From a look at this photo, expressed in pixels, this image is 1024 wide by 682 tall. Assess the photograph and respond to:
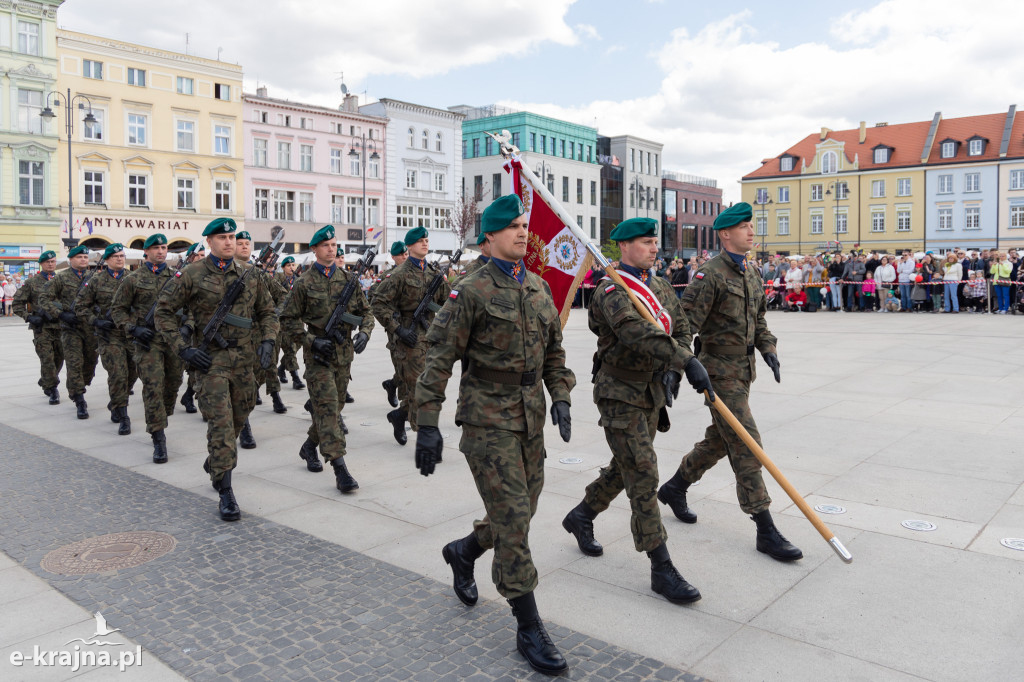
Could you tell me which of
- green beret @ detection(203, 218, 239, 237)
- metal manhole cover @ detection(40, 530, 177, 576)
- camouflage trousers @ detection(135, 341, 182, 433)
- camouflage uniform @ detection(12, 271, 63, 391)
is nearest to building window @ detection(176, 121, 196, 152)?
camouflage uniform @ detection(12, 271, 63, 391)

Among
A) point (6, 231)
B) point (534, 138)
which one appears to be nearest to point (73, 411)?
point (6, 231)

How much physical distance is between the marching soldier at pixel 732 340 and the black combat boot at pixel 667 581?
2.75 feet

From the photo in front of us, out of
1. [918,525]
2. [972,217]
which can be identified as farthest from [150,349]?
[972,217]

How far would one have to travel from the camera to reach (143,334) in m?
8.30

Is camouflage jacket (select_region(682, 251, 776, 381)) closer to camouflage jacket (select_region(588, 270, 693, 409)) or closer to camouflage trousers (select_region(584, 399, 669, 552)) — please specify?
camouflage jacket (select_region(588, 270, 693, 409))

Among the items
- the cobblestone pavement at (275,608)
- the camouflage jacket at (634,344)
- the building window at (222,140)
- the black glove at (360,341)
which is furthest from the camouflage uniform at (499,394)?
the building window at (222,140)

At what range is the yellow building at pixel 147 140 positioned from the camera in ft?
141

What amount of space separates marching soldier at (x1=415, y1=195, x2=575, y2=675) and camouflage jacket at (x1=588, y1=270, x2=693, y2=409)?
1.47 ft

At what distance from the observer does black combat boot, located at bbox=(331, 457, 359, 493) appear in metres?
6.46

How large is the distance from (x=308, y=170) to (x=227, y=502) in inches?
1979

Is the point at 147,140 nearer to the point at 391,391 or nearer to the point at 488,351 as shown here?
the point at 391,391

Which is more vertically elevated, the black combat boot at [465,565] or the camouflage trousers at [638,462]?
the camouflage trousers at [638,462]

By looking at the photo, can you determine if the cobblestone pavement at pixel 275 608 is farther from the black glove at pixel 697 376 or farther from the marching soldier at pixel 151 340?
the marching soldier at pixel 151 340

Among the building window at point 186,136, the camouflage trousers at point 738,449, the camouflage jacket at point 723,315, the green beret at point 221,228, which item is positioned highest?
the building window at point 186,136
